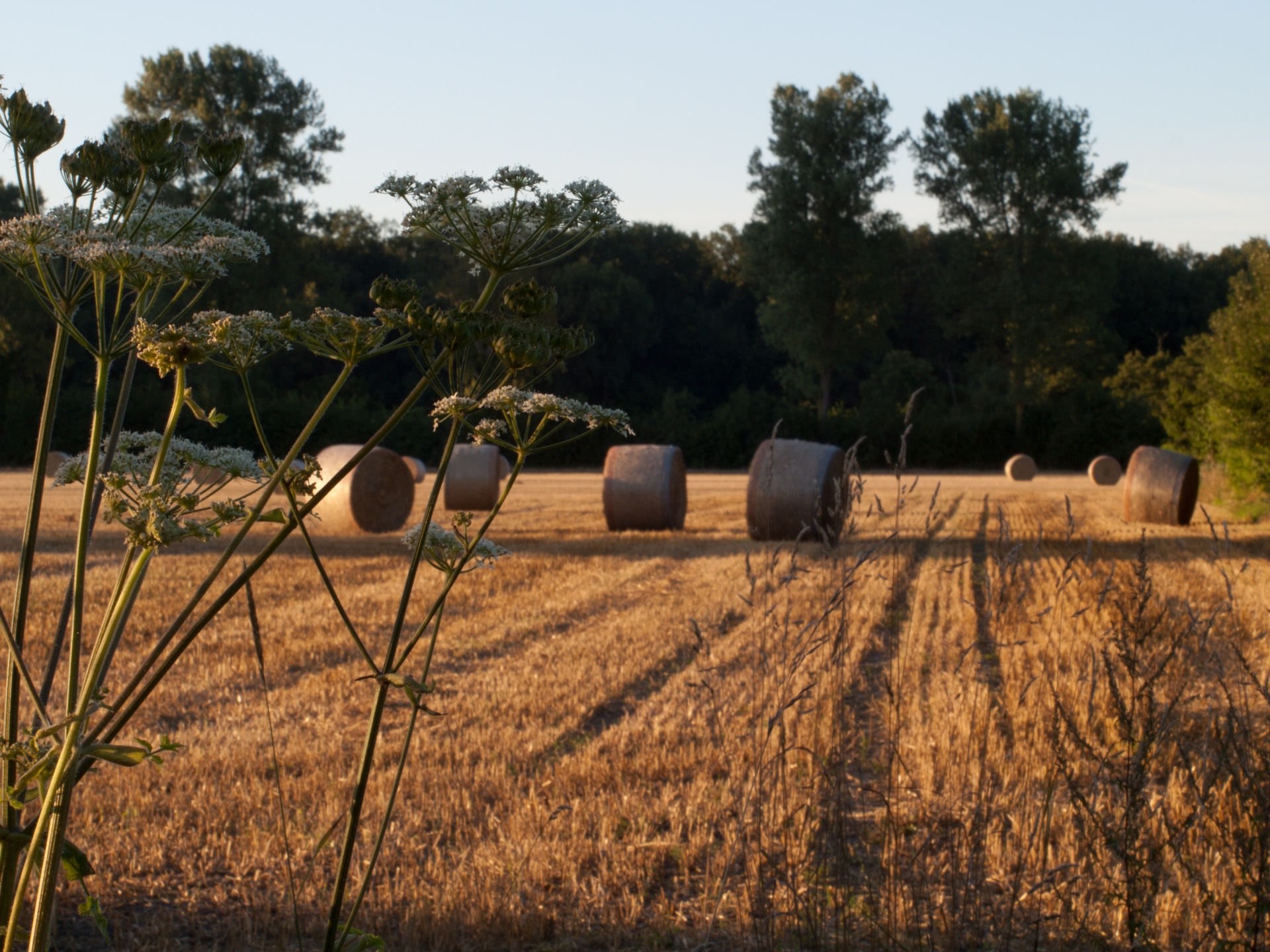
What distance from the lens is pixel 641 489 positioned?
1652cm

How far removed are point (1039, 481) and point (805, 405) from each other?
13855 mm

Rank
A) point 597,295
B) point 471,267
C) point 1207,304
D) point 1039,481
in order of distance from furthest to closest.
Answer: point 1207,304
point 597,295
point 1039,481
point 471,267

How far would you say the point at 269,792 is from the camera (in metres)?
4.66

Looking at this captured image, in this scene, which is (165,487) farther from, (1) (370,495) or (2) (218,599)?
(1) (370,495)

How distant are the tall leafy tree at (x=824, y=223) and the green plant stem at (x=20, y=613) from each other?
45.4 meters

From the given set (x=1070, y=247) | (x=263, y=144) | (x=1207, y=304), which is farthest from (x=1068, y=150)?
(x=263, y=144)

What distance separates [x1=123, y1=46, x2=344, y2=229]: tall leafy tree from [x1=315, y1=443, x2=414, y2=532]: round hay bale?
1097 inches

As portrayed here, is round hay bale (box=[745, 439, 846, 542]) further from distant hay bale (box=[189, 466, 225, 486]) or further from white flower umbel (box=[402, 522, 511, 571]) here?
distant hay bale (box=[189, 466, 225, 486])

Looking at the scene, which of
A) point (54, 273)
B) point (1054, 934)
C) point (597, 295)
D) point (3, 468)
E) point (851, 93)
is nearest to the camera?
point (54, 273)

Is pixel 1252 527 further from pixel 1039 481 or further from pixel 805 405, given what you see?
pixel 805 405

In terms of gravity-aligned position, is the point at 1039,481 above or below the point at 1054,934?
above

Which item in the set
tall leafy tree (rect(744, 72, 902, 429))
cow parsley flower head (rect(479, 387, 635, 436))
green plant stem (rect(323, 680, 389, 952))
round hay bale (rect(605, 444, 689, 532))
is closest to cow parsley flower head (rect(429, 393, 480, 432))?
cow parsley flower head (rect(479, 387, 635, 436))

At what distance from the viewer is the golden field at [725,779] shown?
3.29 metres

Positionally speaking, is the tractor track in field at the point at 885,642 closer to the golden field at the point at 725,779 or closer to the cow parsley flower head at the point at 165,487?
the golden field at the point at 725,779
